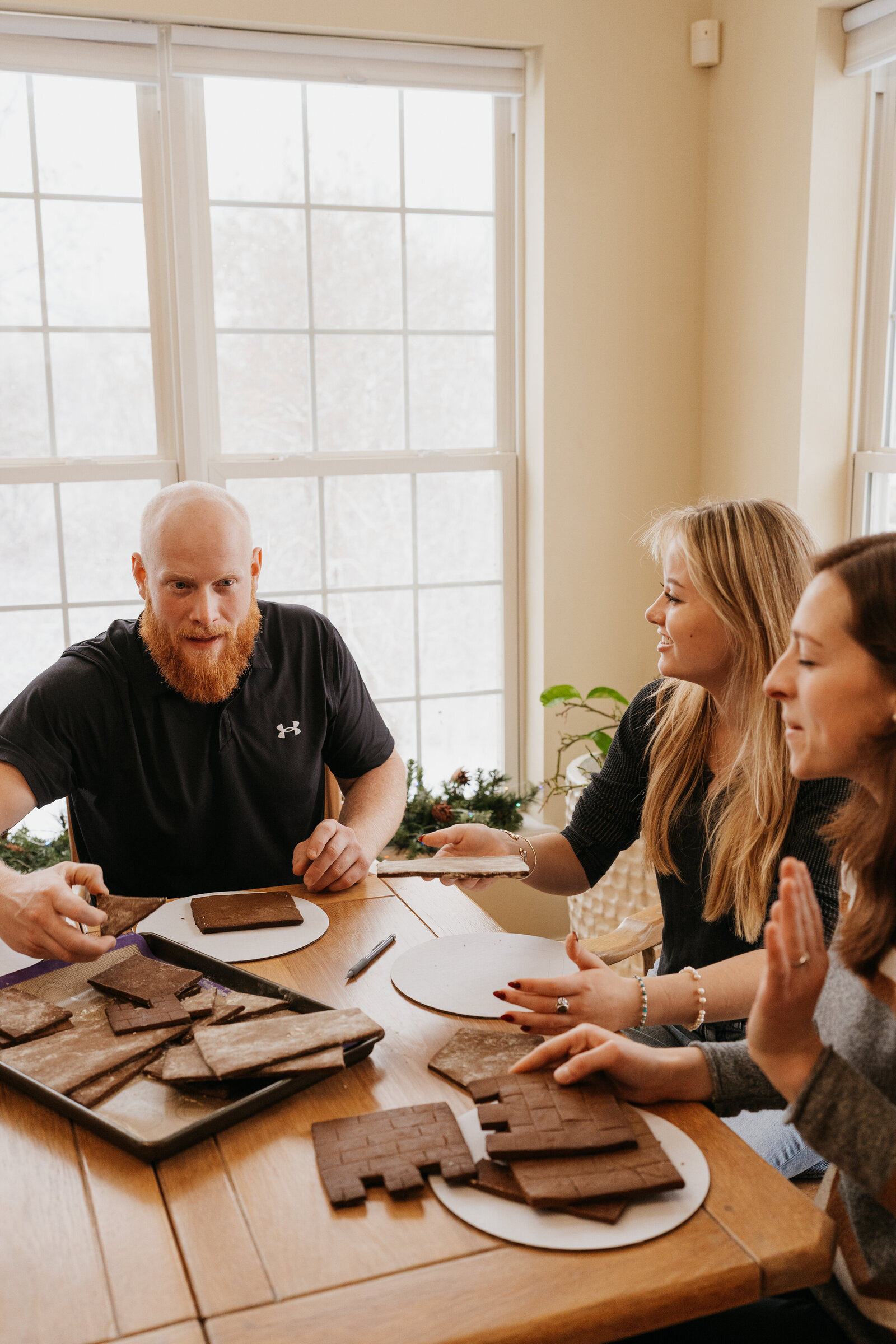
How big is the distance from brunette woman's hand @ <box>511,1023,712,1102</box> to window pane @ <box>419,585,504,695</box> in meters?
2.32

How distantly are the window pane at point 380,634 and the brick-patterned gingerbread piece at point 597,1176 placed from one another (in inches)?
94.9

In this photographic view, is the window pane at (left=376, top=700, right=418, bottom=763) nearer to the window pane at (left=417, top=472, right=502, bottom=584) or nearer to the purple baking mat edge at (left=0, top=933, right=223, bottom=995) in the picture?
the window pane at (left=417, top=472, right=502, bottom=584)

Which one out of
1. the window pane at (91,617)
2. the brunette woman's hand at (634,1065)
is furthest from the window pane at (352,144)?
the brunette woman's hand at (634,1065)

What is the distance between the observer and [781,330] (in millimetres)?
2984

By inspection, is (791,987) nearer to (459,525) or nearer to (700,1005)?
(700,1005)

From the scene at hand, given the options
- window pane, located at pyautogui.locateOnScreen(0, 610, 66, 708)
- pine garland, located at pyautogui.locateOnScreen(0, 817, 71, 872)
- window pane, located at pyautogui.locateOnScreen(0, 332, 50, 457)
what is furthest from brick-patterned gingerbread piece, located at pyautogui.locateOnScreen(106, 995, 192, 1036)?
window pane, located at pyautogui.locateOnScreen(0, 332, 50, 457)

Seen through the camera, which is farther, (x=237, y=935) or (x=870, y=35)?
(x=870, y=35)

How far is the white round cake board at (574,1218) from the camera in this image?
→ 3.09 ft

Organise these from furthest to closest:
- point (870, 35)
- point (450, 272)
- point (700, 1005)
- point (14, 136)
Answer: point (450, 272) → point (14, 136) → point (870, 35) → point (700, 1005)

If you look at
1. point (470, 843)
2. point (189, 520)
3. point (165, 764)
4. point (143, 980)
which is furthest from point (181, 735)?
point (143, 980)

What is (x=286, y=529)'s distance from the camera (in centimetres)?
326

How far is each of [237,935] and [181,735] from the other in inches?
22.8

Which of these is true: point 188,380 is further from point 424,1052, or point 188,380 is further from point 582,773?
point 424,1052

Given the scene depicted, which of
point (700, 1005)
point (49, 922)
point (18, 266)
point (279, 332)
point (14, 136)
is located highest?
point (14, 136)
